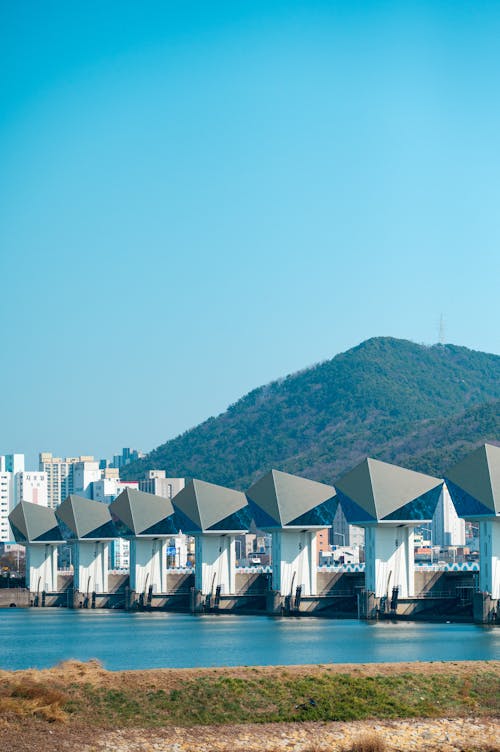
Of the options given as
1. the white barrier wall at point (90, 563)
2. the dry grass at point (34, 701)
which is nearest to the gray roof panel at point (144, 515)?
the white barrier wall at point (90, 563)

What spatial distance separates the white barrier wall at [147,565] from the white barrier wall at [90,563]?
7804mm

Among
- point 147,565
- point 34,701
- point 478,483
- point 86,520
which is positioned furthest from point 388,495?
point 34,701

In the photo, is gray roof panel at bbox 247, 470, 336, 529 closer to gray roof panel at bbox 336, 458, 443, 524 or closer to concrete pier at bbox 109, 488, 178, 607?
gray roof panel at bbox 336, 458, 443, 524

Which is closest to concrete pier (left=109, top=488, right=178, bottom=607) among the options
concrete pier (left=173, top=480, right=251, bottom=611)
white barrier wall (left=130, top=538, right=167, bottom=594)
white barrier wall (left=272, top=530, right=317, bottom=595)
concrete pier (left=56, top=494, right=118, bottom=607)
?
white barrier wall (left=130, top=538, right=167, bottom=594)

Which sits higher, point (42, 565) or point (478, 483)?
point (478, 483)

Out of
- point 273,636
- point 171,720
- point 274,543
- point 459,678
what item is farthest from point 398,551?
point 171,720

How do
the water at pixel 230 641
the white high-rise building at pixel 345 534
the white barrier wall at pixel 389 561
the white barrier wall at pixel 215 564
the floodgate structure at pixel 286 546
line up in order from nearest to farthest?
the water at pixel 230 641 → the floodgate structure at pixel 286 546 → the white barrier wall at pixel 389 561 → the white barrier wall at pixel 215 564 → the white high-rise building at pixel 345 534

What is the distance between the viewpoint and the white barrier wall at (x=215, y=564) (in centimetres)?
9712

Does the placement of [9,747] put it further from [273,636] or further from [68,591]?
[68,591]

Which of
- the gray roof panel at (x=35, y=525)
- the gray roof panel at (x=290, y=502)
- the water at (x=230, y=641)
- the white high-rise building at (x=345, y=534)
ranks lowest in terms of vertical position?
the water at (x=230, y=641)

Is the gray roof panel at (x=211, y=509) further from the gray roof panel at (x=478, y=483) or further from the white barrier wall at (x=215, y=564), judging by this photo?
the gray roof panel at (x=478, y=483)

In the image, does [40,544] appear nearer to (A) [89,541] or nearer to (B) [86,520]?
(B) [86,520]

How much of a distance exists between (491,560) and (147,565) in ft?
120

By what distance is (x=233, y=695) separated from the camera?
3159cm
